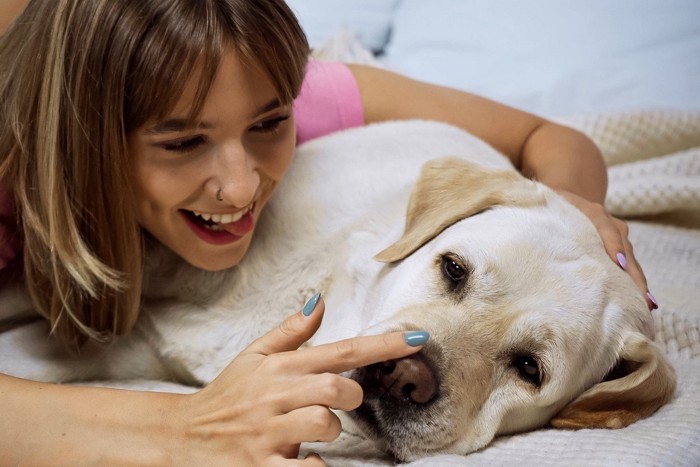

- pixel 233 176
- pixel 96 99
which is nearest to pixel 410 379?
pixel 233 176

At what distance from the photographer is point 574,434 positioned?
5.22ft

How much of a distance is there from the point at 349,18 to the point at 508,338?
2.61 meters

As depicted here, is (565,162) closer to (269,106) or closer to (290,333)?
(269,106)

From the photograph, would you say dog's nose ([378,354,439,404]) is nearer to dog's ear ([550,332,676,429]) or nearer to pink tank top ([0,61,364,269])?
dog's ear ([550,332,676,429])

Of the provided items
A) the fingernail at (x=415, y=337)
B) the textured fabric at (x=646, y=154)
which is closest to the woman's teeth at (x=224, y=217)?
the fingernail at (x=415, y=337)

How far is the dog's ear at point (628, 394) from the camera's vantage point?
163 cm

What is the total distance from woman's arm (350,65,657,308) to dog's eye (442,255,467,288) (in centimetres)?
87

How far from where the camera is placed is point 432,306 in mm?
1649

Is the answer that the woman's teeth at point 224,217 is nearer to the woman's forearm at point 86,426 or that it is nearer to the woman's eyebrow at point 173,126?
the woman's eyebrow at point 173,126

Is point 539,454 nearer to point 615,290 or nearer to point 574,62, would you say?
point 615,290

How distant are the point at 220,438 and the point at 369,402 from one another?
295 millimetres

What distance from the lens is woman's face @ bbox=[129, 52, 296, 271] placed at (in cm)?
171

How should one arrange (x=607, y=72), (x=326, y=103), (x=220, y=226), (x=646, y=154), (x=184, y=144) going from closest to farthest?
(x=184, y=144) < (x=220, y=226) < (x=326, y=103) < (x=646, y=154) < (x=607, y=72)

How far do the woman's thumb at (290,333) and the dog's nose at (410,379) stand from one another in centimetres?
16
